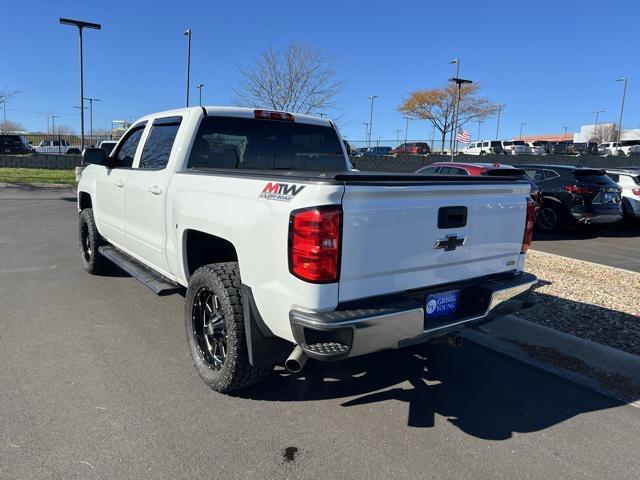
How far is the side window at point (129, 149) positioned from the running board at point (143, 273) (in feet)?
3.13

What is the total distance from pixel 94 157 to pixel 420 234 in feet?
12.7

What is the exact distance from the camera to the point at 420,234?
3.05 meters

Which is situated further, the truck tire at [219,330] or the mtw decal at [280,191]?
the truck tire at [219,330]

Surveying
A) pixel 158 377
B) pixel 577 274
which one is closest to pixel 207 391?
pixel 158 377

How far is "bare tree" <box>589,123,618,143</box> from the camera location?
80312mm

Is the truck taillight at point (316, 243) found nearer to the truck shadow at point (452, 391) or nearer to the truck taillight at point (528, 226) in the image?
the truck shadow at point (452, 391)

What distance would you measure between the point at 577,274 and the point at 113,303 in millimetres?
5970

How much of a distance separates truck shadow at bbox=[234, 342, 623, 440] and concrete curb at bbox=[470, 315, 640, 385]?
450 millimetres

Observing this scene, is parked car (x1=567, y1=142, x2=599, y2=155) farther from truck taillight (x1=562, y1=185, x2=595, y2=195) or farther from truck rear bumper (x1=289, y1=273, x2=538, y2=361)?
truck rear bumper (x1=289, y1=273, x2=538, y2=361)

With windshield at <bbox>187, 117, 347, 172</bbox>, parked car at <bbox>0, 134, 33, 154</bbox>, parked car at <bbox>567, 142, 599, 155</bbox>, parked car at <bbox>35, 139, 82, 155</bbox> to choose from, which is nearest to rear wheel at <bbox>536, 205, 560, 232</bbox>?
windshield at <bbox>187, 117, 347, 172</bbox>

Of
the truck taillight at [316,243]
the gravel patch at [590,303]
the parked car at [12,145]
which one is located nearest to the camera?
the truck taillight at [316,243]

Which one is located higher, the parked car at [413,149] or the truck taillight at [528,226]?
the parked car at [413,149]

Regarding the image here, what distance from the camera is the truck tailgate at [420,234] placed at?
9.11 feet

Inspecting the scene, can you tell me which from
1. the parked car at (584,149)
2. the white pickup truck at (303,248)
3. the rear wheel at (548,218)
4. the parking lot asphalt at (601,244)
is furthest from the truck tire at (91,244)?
the parked car at (584,149)
